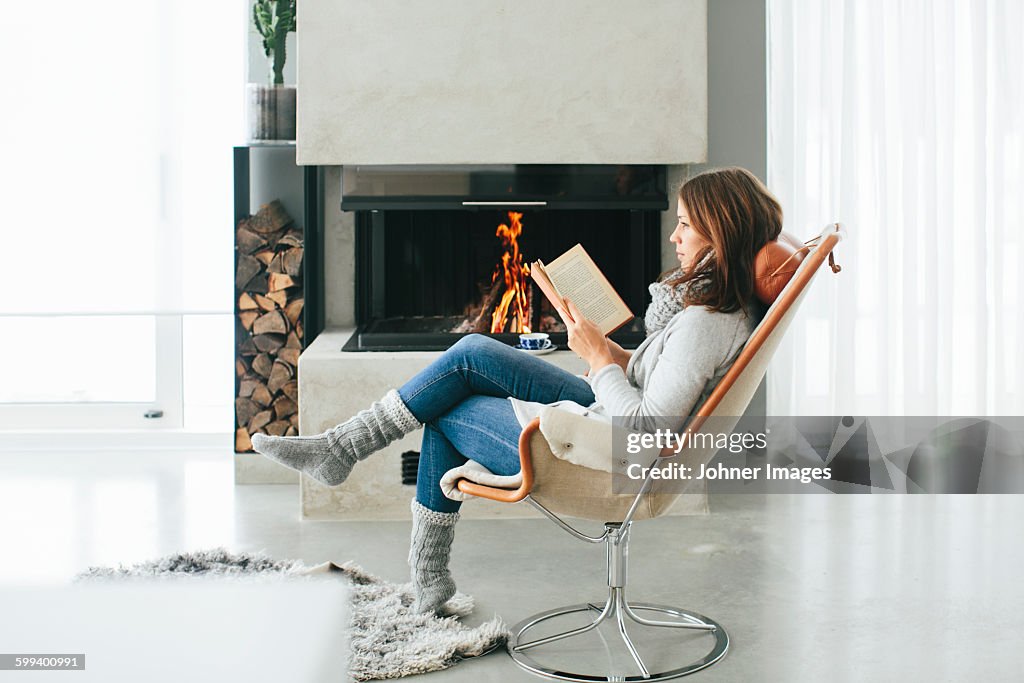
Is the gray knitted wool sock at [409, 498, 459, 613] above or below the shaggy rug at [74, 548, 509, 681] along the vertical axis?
above

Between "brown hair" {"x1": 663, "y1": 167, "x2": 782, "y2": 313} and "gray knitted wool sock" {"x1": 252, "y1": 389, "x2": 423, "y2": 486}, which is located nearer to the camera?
"brown hair" {"x1": 663, "y1": 167, "x2": 782, "y2": 313}

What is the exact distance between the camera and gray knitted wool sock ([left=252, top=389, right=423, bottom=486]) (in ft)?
8.03

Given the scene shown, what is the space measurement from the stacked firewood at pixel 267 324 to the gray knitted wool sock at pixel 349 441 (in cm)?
152

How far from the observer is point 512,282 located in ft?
12.8

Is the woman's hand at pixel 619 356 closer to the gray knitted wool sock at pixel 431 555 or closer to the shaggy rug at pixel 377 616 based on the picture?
the gray knitted wool sock at pixel 431 555

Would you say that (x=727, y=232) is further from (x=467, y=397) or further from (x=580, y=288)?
(x=467, y=397)

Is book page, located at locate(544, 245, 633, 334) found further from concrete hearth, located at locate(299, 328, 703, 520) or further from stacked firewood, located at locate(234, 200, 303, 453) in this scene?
stacked firewood, located at locate(234, 200, 303, 453)

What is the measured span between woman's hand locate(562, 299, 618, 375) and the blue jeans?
0.17 metres

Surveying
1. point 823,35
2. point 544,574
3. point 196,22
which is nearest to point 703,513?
point 544,574

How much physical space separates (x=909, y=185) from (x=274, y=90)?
7.69 feet

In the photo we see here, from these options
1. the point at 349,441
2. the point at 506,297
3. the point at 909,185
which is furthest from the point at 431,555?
the point at 909,185

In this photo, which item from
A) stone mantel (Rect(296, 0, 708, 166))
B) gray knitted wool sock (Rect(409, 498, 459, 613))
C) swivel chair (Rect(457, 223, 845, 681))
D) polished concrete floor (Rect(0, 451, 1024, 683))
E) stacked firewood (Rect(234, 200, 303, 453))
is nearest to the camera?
swivel chair (Rect(457, 223, 845, 681))

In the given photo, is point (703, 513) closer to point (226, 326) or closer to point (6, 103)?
point (226, 326)

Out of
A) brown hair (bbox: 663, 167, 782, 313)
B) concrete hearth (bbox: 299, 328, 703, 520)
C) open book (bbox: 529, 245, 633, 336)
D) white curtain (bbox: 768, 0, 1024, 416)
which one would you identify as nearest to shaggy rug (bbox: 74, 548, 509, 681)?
concrete hearth (bbox: 299, 328, 703, 520)
